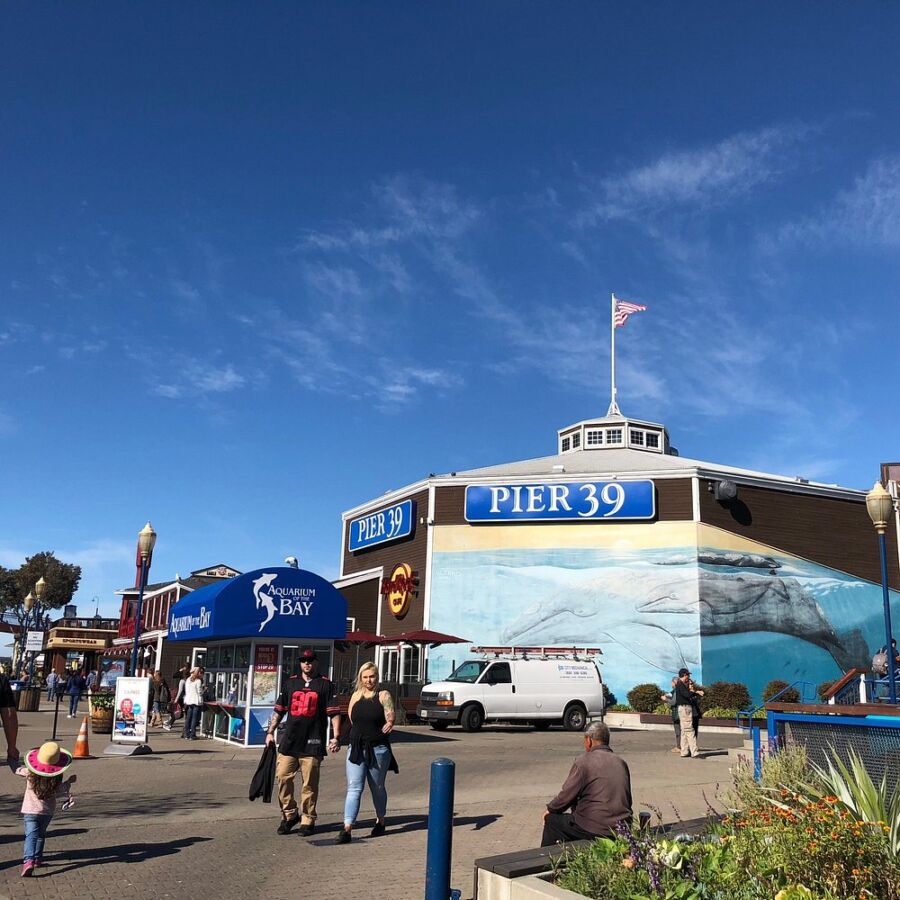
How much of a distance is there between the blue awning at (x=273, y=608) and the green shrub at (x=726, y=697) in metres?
15.8

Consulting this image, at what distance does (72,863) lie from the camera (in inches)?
316

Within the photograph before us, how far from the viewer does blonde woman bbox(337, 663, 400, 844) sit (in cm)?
915

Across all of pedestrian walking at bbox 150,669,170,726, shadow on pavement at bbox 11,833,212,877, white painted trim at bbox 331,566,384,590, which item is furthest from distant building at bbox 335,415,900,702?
shadow on pavement at bbox 11,833,212,877

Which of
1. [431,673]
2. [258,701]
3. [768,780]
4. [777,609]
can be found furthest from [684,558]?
[768,780]

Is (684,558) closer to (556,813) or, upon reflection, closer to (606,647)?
(606,647)

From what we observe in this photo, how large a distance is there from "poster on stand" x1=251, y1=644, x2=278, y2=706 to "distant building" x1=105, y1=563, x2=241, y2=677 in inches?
826

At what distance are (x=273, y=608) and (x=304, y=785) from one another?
9.24 meters

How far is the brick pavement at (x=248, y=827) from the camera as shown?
7.39 m

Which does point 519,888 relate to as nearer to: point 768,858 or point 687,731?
point 768,858

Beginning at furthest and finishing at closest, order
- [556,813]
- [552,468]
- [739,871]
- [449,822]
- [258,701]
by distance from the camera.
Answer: [552,468], [258,701], [556,813], [449,822], [739,871]

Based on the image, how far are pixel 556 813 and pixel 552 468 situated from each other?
29134mm

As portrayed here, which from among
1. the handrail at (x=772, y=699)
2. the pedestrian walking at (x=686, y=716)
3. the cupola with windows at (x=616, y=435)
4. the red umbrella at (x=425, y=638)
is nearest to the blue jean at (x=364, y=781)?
the pedestrian walking at (x=686, y=716)

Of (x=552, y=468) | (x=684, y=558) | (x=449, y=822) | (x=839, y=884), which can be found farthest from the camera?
(x=552, y=468)

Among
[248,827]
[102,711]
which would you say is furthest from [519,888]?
[102,711]
